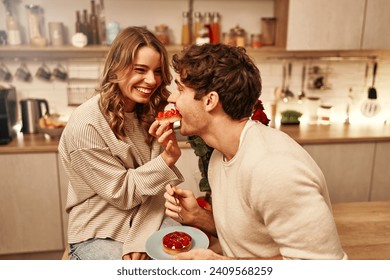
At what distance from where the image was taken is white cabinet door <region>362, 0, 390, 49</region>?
8.18 ft

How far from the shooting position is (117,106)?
53.2 inches

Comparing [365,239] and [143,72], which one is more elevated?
[143,72]

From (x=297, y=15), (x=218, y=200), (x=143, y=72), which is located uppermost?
(x=297, y=15)

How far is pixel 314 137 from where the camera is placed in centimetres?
242

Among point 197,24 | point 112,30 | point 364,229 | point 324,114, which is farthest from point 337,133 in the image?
point 112,30

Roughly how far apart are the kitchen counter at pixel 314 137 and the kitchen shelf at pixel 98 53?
1.68 feet

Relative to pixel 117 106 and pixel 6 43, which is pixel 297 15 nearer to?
pixel 117 106

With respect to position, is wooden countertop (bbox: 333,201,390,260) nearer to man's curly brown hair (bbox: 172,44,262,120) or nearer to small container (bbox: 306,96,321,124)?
man's curly brown hair (bbox: 172,44,262,120)

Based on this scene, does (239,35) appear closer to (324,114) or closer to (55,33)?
(324,114)

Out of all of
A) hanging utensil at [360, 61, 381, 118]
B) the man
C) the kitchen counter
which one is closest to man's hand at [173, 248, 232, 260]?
the man

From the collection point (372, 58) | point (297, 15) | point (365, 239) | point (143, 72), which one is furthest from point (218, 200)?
point (372, 58)
